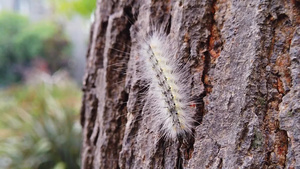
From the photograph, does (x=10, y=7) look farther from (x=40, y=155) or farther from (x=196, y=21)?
(x=196, y=21)

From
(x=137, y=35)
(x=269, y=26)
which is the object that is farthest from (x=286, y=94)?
(x=137, y=35)

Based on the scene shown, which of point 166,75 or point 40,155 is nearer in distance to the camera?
point 166,75

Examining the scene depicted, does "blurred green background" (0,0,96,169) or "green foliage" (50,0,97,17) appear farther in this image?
"green foliage" (50,0,97,17)

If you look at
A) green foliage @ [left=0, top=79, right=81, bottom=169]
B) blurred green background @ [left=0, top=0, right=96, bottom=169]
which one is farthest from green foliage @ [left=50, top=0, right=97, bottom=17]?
green foliage @ [left=0, top=79, right=81, bottom=169]

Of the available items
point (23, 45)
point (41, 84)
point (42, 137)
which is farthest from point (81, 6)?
point (23, 45)

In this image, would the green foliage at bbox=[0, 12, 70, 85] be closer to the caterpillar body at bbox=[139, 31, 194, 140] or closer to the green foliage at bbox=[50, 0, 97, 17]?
the green foliage at bbox=[50, 0, 97, 17]

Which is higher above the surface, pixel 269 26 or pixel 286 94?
pixel 269 26
